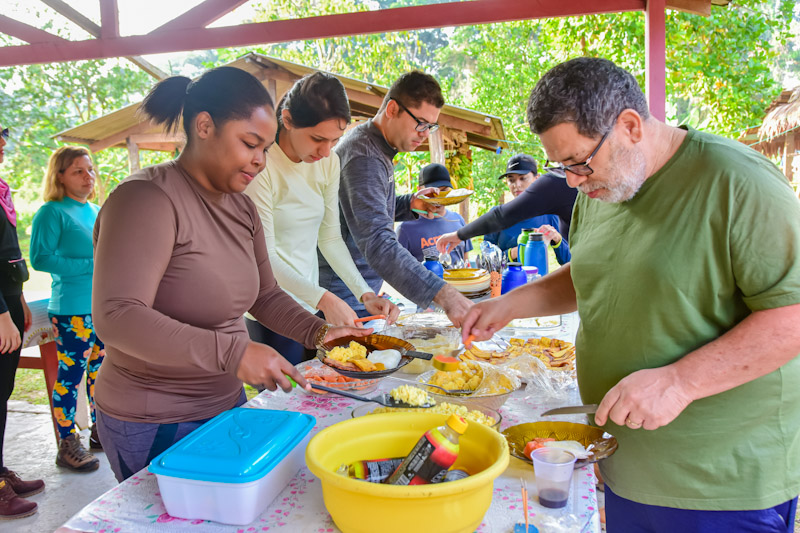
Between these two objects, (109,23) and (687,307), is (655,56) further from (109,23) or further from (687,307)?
(109,23)

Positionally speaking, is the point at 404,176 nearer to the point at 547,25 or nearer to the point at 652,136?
the point at 547,25

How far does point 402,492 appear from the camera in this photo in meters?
0.90

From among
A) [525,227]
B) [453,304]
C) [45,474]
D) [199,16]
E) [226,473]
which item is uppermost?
[199,16]

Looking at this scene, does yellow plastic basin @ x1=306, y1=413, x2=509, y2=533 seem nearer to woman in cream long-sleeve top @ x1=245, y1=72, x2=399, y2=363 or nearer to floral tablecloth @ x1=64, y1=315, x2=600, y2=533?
floral tablecloth @ x1=64, y1=315, x2=600, y2=533

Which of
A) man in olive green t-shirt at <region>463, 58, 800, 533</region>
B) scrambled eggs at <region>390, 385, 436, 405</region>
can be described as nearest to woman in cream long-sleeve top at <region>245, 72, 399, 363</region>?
scrambled eggs at <region>390, 385, 436, 405</region>

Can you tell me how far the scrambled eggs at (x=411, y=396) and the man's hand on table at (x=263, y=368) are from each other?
26cm

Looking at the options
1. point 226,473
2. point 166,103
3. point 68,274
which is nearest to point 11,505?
point 68,274

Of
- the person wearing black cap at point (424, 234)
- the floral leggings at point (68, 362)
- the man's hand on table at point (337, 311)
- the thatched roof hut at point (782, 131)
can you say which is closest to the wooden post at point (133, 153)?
the floral leggings at point (68, 362)

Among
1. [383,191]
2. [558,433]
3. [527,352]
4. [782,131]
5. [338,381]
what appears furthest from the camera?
[782,131]

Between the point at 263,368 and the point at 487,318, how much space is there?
2.73ft

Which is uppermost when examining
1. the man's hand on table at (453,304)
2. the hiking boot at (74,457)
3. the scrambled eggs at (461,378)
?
the man's hand on table at (453,304)

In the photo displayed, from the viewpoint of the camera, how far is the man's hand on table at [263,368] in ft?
4.15

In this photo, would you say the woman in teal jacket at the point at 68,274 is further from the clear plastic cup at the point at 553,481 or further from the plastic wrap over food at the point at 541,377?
the clear plastic cup at the point at 553,481

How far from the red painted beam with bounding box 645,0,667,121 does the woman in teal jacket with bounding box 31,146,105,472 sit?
3.64 m
